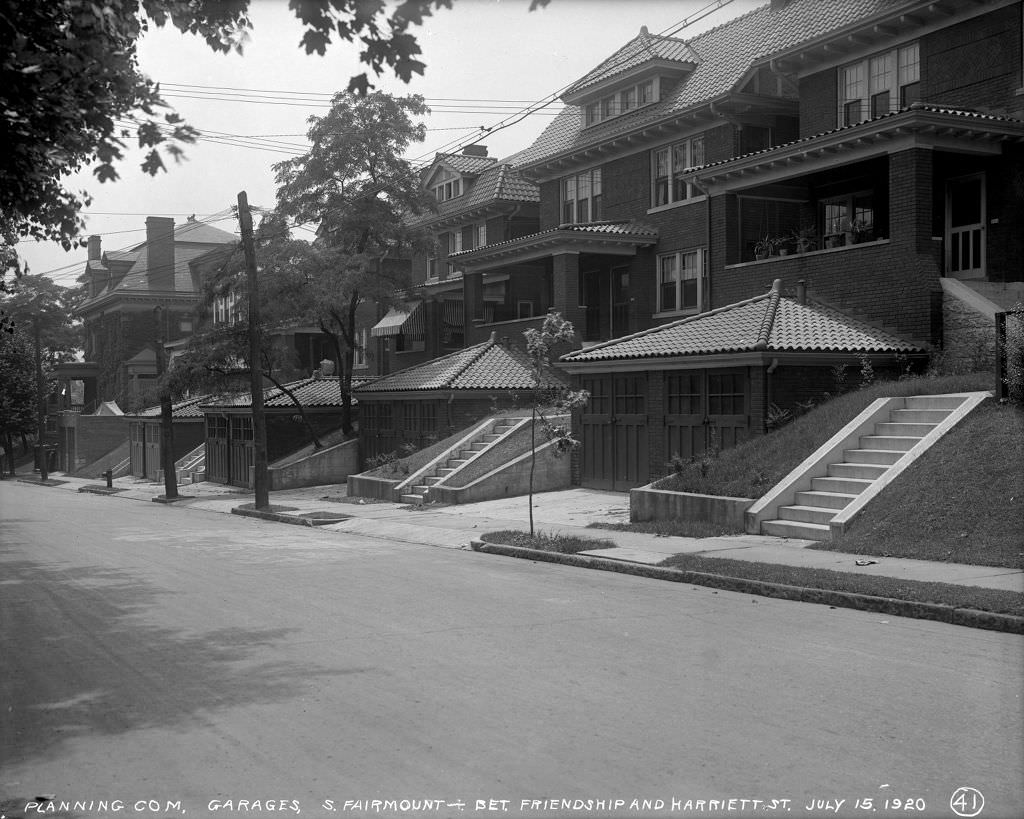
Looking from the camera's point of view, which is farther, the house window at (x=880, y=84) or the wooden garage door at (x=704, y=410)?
the house window at (x=880, y=84)

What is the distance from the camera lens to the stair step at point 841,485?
55.2 feet

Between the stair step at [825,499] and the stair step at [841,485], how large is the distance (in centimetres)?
13

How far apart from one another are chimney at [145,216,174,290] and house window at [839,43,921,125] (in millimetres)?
50511

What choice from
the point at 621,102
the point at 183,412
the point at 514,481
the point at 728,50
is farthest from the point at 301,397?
the point at 728,50

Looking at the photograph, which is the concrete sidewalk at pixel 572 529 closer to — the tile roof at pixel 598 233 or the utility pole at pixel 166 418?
the utility pole at pixel 166 418

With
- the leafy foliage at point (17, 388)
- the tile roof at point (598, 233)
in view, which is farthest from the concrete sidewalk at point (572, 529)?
the leafy foliage at point (17, 388)

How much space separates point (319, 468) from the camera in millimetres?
37188

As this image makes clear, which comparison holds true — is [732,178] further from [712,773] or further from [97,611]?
[712,773]

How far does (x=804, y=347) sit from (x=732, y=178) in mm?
6967

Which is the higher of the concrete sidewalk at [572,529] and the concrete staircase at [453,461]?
the concrete staircase at [453,461]

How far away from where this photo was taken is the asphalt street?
17.9 feet

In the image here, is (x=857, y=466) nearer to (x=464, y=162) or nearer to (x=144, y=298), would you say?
(x=464, y=162)

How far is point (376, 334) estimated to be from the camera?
42406 mm

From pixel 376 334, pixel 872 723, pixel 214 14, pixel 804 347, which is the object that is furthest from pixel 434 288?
pixel 872 723
